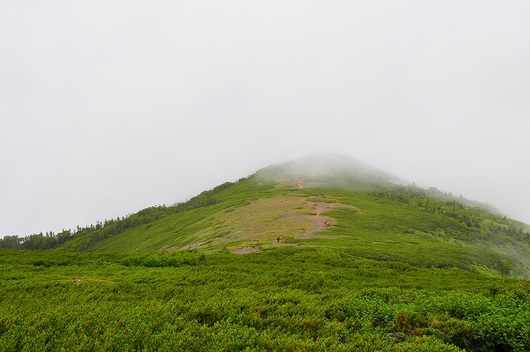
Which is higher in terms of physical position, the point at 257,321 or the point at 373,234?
the point at 257,321

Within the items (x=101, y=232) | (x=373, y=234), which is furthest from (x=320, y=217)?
(x=101, y=232)

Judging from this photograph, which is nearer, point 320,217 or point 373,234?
point 373,234

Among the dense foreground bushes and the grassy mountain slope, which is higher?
the dense foreground bushes

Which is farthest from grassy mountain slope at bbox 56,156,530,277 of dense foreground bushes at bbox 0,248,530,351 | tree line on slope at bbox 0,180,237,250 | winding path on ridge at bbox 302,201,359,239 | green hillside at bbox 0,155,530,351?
tree line on slope at bbox 0,180,237,250

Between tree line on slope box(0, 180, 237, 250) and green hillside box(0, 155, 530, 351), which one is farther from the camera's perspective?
tree line on slope box(0, 180, 237, 250)

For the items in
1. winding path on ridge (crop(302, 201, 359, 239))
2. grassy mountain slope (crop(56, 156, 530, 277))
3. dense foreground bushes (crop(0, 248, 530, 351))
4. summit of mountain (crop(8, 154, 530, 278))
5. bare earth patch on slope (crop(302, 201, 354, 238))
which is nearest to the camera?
dense foreground bushes (crop(0, 248, 530, 351))

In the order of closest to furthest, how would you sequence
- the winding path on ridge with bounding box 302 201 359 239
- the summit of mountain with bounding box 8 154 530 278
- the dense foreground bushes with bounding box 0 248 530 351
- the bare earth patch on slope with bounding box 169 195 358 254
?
the dense foreground bushes with bounding box 0 248 530 351 → the summit of mountain with bounding box 8 154 530 278 → the bare earth patch on slope with bounding box 169 195 358 254 → the winding path on ridge with bounding box 302 201 359 239

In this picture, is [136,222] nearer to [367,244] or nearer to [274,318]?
[367,244]

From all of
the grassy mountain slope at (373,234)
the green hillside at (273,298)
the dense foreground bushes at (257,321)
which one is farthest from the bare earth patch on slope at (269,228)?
the dense foreground bushes at (257,321)

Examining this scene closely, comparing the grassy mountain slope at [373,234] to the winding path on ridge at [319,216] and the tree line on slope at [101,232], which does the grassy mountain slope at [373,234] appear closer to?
the winding path on ridge at [319,216]

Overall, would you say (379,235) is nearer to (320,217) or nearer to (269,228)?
(320,217)

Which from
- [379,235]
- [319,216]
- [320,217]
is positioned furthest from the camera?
[319,216]

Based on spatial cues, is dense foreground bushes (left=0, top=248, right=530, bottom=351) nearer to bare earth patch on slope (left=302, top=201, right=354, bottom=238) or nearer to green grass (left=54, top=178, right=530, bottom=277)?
green grass (left=54, top=178, right=530, bottom=277)

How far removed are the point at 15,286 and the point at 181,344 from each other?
15.6m
